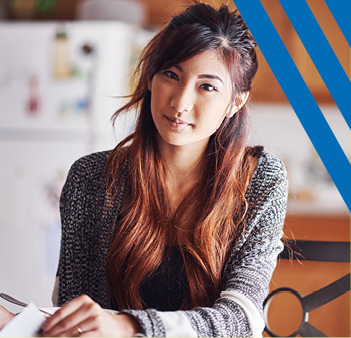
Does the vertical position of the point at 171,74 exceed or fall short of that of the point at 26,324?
it exceeds it

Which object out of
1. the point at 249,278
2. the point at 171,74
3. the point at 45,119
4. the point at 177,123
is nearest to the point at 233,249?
the point at 249,278

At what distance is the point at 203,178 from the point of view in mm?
1214

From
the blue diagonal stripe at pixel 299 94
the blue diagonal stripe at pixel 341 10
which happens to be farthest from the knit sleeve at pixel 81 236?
the blue diagonal stripe at pixel 341 10

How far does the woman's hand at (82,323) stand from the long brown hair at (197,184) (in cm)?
34

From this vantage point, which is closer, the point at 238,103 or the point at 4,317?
the point at 4,317

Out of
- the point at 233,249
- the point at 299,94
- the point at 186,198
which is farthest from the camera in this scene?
the point at 186,198

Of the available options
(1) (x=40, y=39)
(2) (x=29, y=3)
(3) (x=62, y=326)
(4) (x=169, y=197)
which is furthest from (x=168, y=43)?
(2) (x=29, y=3)

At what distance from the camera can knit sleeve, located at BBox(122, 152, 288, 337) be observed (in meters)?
0.79

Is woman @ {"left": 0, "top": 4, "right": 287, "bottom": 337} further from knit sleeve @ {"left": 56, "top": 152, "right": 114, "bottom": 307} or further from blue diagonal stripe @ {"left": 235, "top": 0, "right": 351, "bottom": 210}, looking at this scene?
blue diagonal stripe @ {"left": 235, "top": 0, "right": 351, "bottom": 210}

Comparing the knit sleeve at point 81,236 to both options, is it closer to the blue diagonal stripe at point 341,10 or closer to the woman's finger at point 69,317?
the woman's finger at point 69,317

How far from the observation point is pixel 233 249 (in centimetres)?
109

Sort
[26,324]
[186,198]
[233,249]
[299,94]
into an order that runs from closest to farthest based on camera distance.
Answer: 1. [26,324]
2. [299,94]
3. [233,249]
4. [186,198]

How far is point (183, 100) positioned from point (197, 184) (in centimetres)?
28

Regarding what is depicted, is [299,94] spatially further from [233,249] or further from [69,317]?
[69,317]
